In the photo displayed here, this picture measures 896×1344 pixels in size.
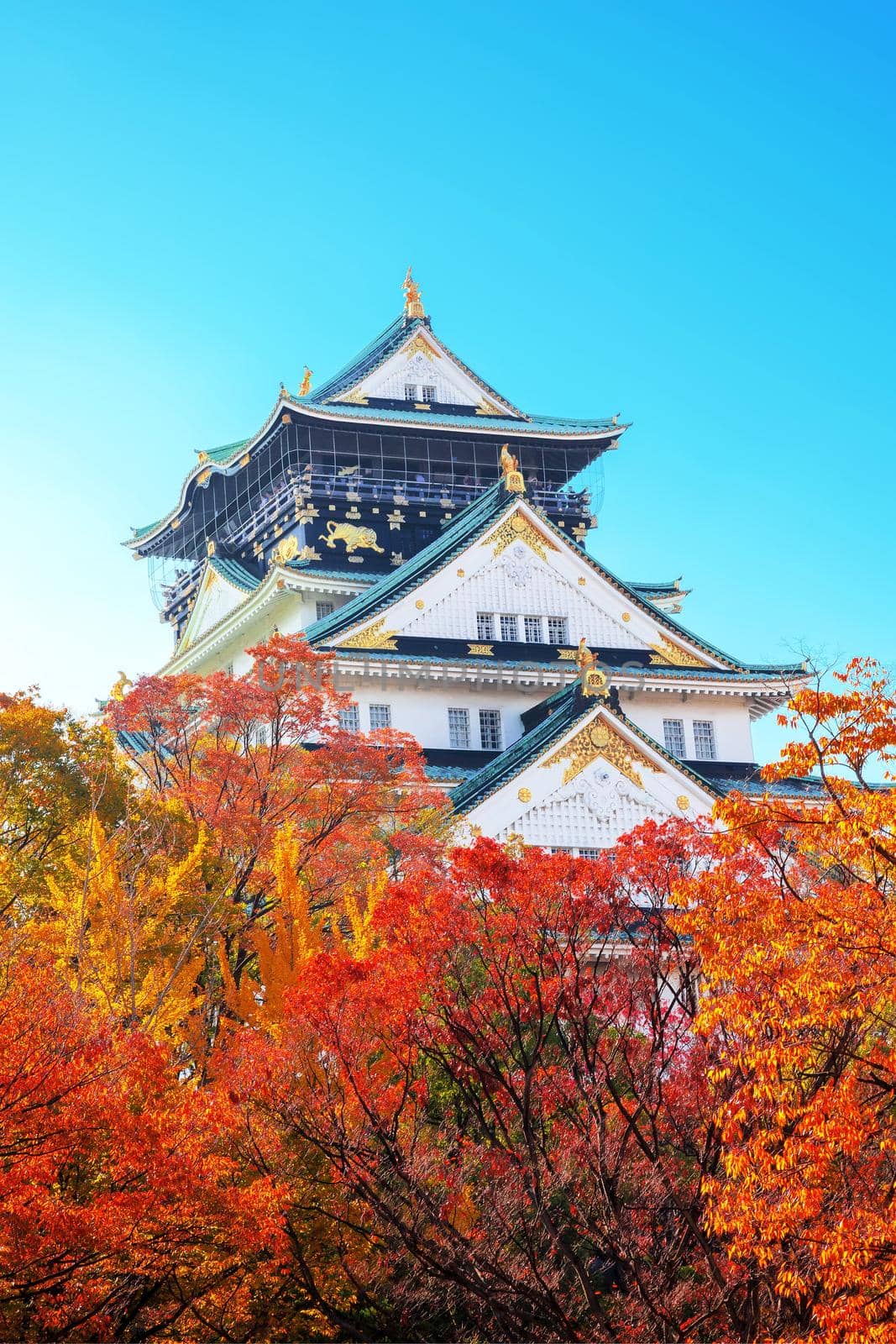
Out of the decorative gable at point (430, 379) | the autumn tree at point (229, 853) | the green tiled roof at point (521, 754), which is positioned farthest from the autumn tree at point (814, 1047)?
the decorative gable at point (430, 379)

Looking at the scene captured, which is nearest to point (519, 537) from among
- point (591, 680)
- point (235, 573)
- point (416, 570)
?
point (416, 570)

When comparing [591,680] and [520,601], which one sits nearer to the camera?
[591,680]

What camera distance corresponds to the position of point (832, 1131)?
15.6m

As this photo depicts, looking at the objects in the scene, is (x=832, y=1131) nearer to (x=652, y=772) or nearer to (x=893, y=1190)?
(x=893, y=1190)

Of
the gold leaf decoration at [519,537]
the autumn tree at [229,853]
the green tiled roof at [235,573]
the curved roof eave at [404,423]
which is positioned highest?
the curved roof eave at [404,423]

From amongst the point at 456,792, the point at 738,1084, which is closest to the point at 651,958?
the point at 738,1084

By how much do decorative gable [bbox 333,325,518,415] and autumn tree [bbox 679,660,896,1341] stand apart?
4157 centimetres

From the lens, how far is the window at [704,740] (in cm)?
4809

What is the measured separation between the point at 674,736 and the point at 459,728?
6.72 metres

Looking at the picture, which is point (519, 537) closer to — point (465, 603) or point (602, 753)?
point (465, 603)

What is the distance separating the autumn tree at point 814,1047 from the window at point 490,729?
A: 2654cm

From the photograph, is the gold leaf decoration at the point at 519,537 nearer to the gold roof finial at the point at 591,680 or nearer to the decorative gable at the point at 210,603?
the gold roof finial at the point at 591,680

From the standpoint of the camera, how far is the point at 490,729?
150 ft

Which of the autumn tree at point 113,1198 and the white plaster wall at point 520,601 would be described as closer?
the autumn tree at point 113,1198
